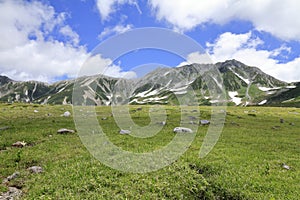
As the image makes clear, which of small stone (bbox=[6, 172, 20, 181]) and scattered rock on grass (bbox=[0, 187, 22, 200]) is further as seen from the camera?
small stone (bbox=[6, 172, 20, 181])

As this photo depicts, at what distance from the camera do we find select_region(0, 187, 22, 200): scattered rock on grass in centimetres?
1244

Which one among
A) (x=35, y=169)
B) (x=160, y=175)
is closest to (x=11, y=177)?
(x=35, y=169)

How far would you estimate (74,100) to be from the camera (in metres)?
17.5

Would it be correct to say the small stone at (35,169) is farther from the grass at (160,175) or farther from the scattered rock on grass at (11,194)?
the scattered rock on grass at (11,194)

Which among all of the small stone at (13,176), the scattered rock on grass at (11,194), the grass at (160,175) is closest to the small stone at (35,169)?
the grass at (160,175)

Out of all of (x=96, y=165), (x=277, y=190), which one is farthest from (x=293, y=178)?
(x=96, y=165)

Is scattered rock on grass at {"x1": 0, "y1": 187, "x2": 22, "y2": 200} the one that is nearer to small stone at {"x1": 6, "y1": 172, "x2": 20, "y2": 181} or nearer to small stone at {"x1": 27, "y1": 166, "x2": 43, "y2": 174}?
small stone at {"x1": 6, "y1": 172, "x2": 20, "y2": 181}

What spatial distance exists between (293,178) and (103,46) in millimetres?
13621

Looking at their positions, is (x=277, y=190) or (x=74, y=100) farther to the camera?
(x=74, y=100)

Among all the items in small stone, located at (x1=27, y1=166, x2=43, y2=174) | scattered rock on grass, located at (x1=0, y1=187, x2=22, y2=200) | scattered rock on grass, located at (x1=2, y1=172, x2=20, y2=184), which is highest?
small stone, located at (x1=27, y1=166, x2=43, y2=174)

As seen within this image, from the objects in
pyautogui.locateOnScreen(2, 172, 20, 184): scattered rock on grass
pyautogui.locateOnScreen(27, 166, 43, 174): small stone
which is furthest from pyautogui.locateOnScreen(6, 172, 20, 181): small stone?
pyautogui.locateOnScreen(27, 166, 43, 174): small stone

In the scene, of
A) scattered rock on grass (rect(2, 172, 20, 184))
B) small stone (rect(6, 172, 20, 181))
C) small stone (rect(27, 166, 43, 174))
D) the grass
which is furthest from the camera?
small stone (rect(27, 166, 43, 174))

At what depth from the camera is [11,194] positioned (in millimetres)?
12820

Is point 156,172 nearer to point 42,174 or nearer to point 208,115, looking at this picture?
point 42,174
